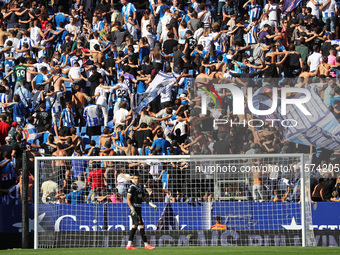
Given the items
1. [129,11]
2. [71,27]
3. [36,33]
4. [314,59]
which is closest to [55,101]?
[36,33]

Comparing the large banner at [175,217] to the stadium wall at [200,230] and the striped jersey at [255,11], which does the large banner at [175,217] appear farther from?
the striped jersey at [255,11]

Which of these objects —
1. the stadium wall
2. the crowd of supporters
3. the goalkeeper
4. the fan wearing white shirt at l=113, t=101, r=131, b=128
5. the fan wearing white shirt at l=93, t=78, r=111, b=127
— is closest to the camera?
the goalkeeper

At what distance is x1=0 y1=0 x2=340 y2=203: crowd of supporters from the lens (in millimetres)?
16266

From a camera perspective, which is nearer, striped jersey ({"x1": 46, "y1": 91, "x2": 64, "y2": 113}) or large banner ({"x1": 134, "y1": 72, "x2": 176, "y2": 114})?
large banner ({"x1": 134, "y1": 72, "x2": 176, "y2": 114})

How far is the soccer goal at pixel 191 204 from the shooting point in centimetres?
1525

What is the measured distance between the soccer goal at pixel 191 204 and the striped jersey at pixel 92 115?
13.0ft

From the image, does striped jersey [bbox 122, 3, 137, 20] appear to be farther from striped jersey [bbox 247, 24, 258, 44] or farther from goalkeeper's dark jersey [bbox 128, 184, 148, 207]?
goalkeeper's dark jersey [bbox 128, 184, 148, 207]

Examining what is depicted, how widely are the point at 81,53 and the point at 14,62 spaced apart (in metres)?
2.46

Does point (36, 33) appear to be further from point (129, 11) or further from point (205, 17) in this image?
point (205, 17)

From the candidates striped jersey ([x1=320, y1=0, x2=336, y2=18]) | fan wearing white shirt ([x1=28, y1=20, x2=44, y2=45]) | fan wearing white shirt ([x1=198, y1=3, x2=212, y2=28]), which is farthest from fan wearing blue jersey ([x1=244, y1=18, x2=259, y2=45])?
fan wearing white shirt ([x1=28, y1=20, x2=44, y2=45])

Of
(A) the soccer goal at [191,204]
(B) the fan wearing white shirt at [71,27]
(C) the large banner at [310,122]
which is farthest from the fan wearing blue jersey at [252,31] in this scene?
(A) the soccer goal at [191,204]

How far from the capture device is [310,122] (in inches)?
674

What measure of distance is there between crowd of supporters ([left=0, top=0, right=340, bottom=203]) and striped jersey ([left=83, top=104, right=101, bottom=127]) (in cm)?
3

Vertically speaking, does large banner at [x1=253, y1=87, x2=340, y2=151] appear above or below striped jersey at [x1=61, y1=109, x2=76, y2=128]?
below
